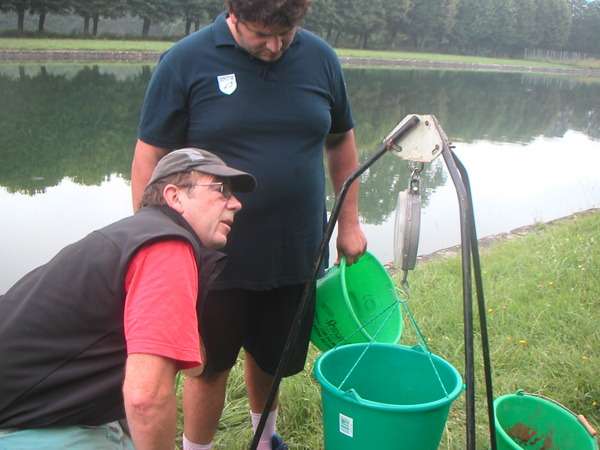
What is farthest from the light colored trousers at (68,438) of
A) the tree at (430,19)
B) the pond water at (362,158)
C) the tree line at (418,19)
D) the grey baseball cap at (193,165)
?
the tree at (430,19)

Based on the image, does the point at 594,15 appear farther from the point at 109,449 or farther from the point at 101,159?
the point at 109,449

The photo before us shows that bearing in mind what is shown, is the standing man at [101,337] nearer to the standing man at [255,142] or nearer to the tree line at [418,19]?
the standing man at [255,142]

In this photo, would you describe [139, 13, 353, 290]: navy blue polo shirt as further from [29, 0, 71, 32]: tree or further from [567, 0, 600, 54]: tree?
[567, 0, 600, 54]: tree

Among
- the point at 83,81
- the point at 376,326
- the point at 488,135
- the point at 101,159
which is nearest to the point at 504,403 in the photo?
the point at 376,326

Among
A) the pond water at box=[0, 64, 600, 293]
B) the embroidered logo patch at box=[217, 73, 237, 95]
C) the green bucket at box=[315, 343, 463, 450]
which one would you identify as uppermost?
the embroidered logo patch at box=[217, 73, 237, 95]

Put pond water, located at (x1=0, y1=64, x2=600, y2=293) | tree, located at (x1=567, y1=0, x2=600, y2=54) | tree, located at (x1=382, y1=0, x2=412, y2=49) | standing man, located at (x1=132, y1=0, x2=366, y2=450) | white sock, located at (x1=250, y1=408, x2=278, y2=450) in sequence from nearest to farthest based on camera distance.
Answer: standing man, located at (x1=132, y1=0, x2=366, y2=450) < white sock, located at (x1=250, y1=408, x2=278, y2=450) < pond water, located at (x1=0, y1=64, x2=600, y2=293) < tree, located at (x1=382, y1=0, x2=412, y2=49) < tree, located at (x1=567, y1=0, x2=600, y2=54)

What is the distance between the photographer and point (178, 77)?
1938 mm

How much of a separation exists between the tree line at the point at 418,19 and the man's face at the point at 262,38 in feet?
122

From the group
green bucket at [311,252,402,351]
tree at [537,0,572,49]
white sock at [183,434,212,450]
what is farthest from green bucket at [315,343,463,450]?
tree at [537,0,572,49]

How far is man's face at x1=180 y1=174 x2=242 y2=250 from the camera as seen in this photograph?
1.56 m

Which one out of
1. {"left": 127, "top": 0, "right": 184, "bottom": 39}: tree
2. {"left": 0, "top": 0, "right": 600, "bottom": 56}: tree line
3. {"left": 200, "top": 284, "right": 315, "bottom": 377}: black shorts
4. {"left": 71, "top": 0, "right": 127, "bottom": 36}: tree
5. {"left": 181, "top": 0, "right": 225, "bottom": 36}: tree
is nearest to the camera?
{"left": 200, "top": 284, "right": 315, "bottom": 377}: black shorts

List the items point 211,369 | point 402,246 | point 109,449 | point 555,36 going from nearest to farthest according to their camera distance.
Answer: point 109,449
point 402,246
point 211,369
point 555,36

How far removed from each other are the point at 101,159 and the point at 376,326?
23.9 ft

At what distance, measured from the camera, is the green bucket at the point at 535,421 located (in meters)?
2.36
